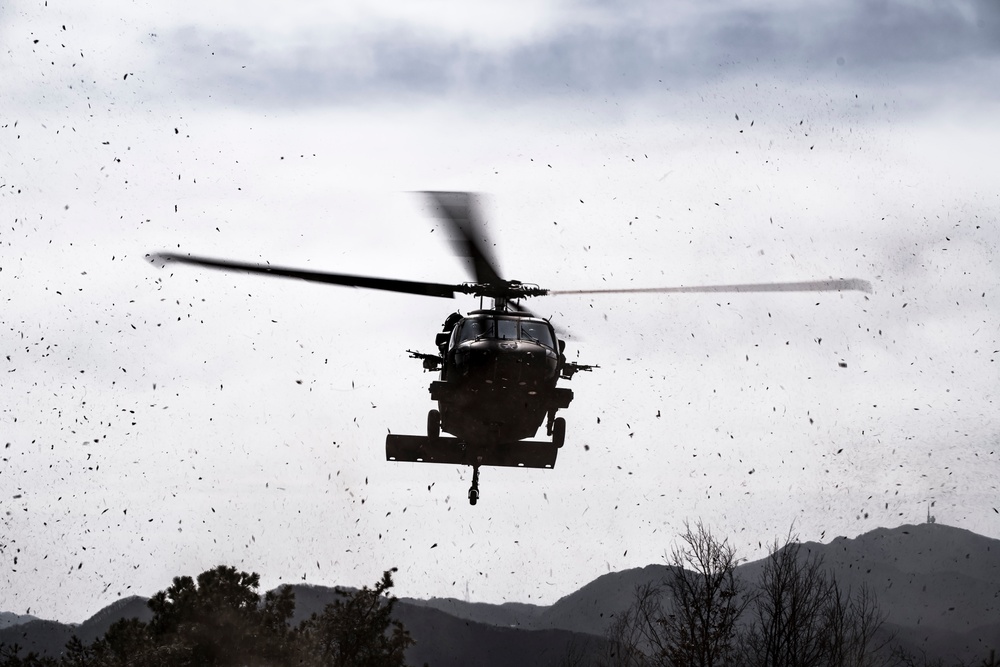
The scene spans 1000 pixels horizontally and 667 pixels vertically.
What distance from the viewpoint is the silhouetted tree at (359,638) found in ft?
152

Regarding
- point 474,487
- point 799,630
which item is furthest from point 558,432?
point 799,630

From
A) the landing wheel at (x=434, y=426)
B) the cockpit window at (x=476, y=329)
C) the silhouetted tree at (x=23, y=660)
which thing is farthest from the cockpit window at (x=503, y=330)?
the silhouetted tree at (x=23, y=660)

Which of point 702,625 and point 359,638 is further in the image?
point 359,638

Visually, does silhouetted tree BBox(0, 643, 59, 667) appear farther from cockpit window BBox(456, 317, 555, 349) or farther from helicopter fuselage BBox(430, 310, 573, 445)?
cockpit window BBox(456, 317, 555, 349)

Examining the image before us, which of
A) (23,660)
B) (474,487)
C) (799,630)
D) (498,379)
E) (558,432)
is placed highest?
(498,379)

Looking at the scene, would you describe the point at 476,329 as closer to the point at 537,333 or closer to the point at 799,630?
the point at 537,333

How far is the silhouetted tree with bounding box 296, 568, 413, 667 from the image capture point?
1818 inches

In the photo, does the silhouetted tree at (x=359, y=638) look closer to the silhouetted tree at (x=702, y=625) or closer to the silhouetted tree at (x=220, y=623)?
the silhouetted tree at (x=220, y=623)

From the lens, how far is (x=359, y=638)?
4644 centimetres

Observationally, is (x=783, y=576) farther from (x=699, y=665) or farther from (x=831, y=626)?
(x=699, y=665)

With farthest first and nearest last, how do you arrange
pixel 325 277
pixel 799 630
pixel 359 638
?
pixel 359 638 → pixel 799 630 → pixel 325 277

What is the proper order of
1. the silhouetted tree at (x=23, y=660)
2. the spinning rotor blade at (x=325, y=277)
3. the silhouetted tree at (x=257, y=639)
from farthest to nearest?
the silhouetted tree at (x=257, y=639) < the silhouetted tree at (x=23, y=660) < the spinning rotor blade at (x=325, y=277)

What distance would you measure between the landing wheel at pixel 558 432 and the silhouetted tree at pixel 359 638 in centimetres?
2870

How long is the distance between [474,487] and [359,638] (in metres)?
29.6
